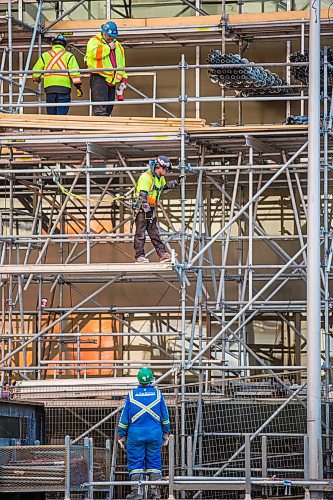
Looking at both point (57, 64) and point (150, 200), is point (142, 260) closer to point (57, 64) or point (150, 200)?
point (150, 200)

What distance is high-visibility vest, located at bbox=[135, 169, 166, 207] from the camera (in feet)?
87.2

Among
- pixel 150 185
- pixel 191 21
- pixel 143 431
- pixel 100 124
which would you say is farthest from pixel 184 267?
pixel 191 21

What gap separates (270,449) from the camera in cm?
2766

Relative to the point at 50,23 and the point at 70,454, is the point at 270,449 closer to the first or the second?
the point at 70,454

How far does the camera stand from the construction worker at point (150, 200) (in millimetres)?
26547

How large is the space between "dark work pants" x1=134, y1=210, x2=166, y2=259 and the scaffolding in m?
0.37

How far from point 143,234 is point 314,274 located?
12.3ft

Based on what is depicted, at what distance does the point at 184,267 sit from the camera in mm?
26922

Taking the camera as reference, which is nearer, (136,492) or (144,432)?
(136,492)

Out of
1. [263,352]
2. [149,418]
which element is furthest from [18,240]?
[149,418]

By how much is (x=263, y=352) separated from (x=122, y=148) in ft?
15.8

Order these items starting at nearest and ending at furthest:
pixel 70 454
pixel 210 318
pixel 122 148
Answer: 1. pixel 70 454
2. pixel 122 148
3. pixel 210 318

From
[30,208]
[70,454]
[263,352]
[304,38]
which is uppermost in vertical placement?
[304,38]

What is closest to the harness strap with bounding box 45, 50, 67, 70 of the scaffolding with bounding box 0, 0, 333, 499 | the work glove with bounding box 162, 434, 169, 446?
the scaffolding with bounding box 0, 0, 333, 499
